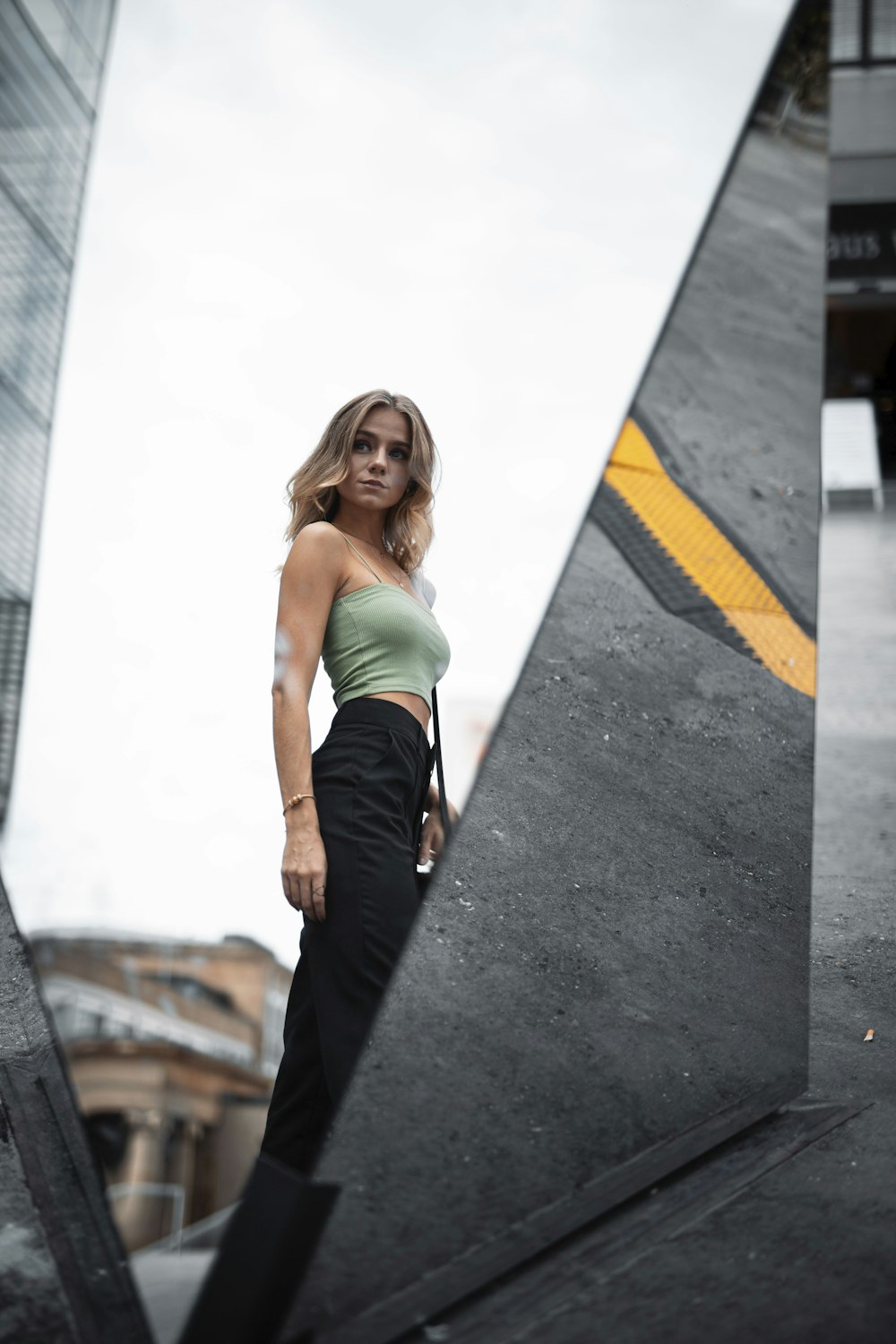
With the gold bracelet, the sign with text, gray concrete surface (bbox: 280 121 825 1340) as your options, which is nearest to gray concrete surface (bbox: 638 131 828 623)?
gray concrete surface (bbox: 280 121 825 1340)

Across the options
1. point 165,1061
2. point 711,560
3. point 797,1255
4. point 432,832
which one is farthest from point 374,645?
point 711,560

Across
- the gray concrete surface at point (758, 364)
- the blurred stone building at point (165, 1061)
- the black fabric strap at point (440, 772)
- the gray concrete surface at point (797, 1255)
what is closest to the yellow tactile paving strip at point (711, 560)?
the gray concrete surface at point (758, 364)

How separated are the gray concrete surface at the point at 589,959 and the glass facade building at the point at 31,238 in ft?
3.38

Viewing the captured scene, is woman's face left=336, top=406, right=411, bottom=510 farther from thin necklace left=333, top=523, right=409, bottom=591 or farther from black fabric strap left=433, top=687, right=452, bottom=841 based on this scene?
black fabric strap left=433, top=687, right=452, bottom=841

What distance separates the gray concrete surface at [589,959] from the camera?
4.74ft

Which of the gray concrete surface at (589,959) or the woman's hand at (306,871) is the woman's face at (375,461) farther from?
the gray concrete surface at (589,959)

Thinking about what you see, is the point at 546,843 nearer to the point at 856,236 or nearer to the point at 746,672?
the point at 746,672

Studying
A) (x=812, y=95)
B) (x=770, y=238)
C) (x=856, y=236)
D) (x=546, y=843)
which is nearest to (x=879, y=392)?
(x=856, y=236)

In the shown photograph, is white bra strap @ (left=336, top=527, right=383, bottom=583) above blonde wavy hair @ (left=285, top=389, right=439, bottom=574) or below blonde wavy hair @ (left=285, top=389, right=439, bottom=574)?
below

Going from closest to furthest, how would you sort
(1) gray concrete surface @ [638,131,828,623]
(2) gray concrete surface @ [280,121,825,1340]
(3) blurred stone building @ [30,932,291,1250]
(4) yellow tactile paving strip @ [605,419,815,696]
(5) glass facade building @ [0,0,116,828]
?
(3) blurred stone building @ [30,932,291,1250]
(2) gray concrete surface @ [280,121,825,1340]
(5) glass facade building @ [0,0,116,828]
(4) yellow tactile paving strip @ [605,419,815,696]
(1) gray concrete surface @ [638,131,828,623]

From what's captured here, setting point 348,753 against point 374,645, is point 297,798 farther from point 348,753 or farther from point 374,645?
point 374,645

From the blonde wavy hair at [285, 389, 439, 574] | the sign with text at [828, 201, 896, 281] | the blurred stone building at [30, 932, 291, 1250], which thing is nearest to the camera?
the blurred stone building at [30, 932, 291, 1250]

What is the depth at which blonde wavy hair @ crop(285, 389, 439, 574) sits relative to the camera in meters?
1.69

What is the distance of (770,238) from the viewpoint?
5.05 metres
